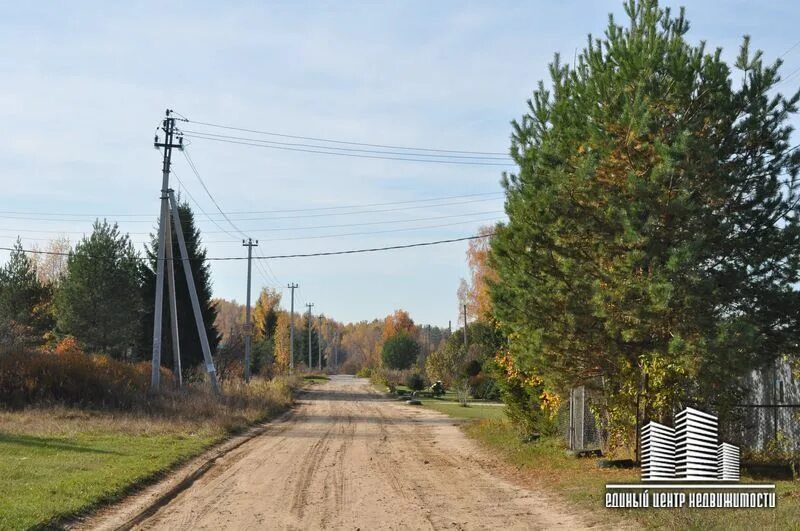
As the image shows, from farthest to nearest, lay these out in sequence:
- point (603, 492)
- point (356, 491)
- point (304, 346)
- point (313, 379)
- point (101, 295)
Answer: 1. point (304, 346)
2. point (313, 379)
3. point (101, 295)
4. point (356, 491)
5. point (603, 492)

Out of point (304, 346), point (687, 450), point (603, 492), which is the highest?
point (304, 346)

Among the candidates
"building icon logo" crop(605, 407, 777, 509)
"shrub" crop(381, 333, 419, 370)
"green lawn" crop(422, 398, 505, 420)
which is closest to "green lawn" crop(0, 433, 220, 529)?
"building icon logo" crop(605, 407, 777, 509)

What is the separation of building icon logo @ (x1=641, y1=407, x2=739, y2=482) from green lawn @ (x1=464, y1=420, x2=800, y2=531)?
17.3 inches

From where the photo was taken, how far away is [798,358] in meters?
13.3

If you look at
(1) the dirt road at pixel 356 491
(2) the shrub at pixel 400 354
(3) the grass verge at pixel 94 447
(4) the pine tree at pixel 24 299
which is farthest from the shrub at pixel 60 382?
(2) the shrub at pixel 400 354

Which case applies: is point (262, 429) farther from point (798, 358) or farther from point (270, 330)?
point (270, 330)

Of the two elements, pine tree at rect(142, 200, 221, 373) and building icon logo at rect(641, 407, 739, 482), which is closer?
building icon logo at rect(641, 407, 739, 482)

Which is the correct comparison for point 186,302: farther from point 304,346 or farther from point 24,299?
point 304,346

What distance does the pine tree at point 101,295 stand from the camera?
165ft

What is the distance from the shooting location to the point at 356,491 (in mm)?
13375

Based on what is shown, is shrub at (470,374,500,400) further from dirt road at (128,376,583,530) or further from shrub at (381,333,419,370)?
shrub at (381,333,419,370)

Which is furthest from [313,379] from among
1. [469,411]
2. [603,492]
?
[603,492]

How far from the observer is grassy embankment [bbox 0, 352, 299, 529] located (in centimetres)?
1166

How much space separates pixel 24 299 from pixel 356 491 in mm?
48939
